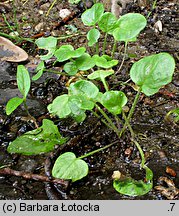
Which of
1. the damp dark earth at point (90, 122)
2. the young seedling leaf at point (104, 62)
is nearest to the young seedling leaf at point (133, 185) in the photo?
the damp dark earth at point (90, 122)

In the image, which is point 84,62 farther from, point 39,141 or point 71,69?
point 39,141

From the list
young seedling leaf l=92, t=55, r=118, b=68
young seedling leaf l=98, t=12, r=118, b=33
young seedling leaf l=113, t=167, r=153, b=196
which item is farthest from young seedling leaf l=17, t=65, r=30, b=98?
young seedling leaf l=113, t=167, r=153, b=196

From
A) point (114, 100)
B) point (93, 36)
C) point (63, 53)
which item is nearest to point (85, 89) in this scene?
point (114, 100)

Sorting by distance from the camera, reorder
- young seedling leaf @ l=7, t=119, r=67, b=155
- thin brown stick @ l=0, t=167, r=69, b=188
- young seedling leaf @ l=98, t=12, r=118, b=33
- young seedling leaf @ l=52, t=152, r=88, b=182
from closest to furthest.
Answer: young seedling leaf @ l=52, t=152, r=88, b=182 < thin brown stick @ l=0, t=167, r=69, b=188 < young seedling leaf @ l=7, t=119, r=67, b=155 < young seedling leaf @ l=98, t=12, r=118, b=33

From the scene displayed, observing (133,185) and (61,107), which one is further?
(61,107)

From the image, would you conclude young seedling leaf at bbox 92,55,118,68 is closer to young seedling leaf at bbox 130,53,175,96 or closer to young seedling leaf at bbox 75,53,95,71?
young seedling leaf at bbox 75,53,95,71

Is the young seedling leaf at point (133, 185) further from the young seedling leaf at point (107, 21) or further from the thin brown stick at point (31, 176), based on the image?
the young seedling leaf at point (107, 21)

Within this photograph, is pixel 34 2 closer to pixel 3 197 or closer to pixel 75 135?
pixel 75 135

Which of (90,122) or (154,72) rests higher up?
(154,72)
